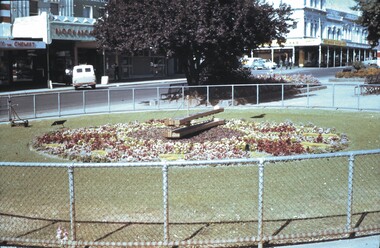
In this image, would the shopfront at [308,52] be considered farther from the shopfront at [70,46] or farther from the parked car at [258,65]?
the shopfront at [70,46]

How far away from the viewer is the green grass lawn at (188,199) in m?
7.34

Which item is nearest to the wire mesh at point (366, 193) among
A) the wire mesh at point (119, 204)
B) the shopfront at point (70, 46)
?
the wire mesh at point (119, 204)

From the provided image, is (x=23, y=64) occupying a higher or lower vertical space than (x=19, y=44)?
lower

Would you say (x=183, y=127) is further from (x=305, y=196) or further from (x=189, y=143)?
(x=305, y=196)

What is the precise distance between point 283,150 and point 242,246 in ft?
22.6

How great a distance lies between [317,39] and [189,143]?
65.6 m

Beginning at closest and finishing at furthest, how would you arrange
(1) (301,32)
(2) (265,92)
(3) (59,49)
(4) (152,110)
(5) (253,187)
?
(5) (253,187), (4) (152,110), (2) (265,92), (3) (59,49), (1) (301,32)

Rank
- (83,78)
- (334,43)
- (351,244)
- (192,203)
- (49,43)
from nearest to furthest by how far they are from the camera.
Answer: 1. (351,244)
2. (192,203)
3. (83,78)
4. (49,43)
5. (334,43)

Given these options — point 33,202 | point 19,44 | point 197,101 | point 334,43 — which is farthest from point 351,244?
point 334,43

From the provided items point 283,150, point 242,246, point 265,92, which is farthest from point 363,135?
point 265,92

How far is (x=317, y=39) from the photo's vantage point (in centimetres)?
7531

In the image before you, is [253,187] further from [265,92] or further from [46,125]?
[265,92]

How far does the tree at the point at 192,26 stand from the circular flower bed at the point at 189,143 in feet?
29.0

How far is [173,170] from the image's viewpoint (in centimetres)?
1141
